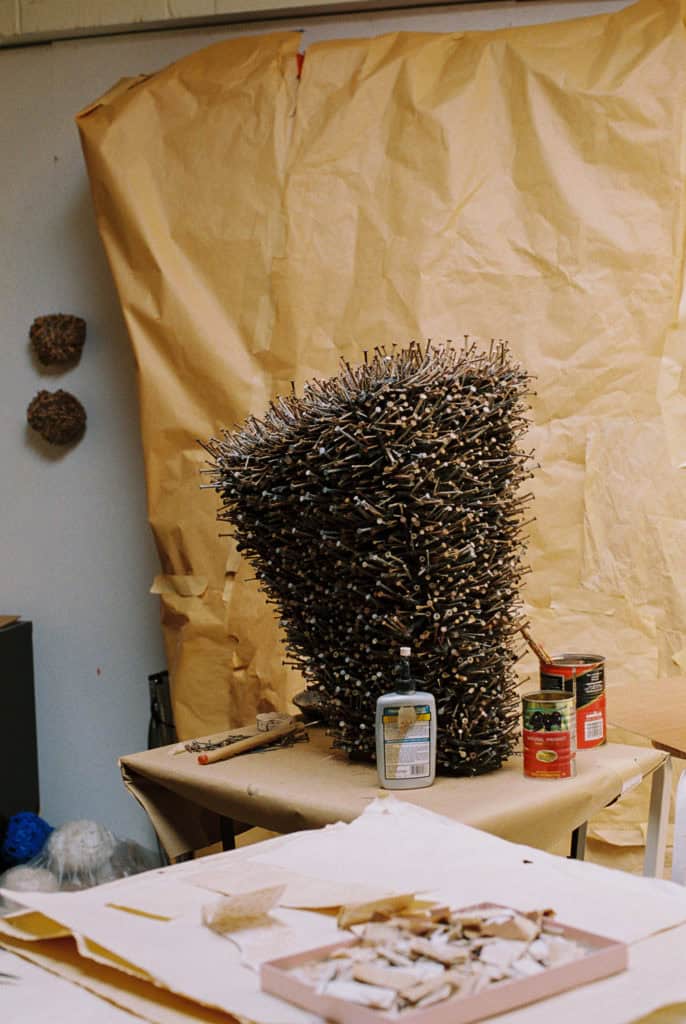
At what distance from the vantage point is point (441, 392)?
145 cm

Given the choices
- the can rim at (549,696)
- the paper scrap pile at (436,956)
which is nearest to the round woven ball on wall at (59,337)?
the can rim at (549,696)

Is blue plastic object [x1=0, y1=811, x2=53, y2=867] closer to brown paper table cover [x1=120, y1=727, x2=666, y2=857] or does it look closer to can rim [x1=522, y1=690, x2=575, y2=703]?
brown paper table cover [x1=120, y1=727, x2=666, y2=857]

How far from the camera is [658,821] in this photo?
5.49 ft

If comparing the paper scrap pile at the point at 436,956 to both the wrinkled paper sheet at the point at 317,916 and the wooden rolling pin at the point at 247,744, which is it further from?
the wooden rolling pin at the point at 247,744

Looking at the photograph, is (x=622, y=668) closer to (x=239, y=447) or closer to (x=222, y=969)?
(x=239, y=447)

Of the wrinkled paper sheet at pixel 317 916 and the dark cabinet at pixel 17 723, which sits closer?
the wrinkled paper sheet at pixel 317 916

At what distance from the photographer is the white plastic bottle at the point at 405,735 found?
4.72ft

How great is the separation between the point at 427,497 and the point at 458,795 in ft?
1.33

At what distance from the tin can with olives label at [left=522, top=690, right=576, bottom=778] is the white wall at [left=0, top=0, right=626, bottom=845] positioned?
150cm

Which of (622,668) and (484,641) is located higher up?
(484,641)

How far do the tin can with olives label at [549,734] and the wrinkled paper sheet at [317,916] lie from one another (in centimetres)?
55

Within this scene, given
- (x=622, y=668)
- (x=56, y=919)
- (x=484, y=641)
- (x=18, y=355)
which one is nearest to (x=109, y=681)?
(x=18, y=355)

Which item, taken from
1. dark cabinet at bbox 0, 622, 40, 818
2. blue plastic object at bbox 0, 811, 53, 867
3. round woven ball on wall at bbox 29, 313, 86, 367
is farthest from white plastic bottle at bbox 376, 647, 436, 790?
round woven ball on wall at bbox 29, 313, 86, 367

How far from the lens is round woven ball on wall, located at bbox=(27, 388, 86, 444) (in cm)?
279
